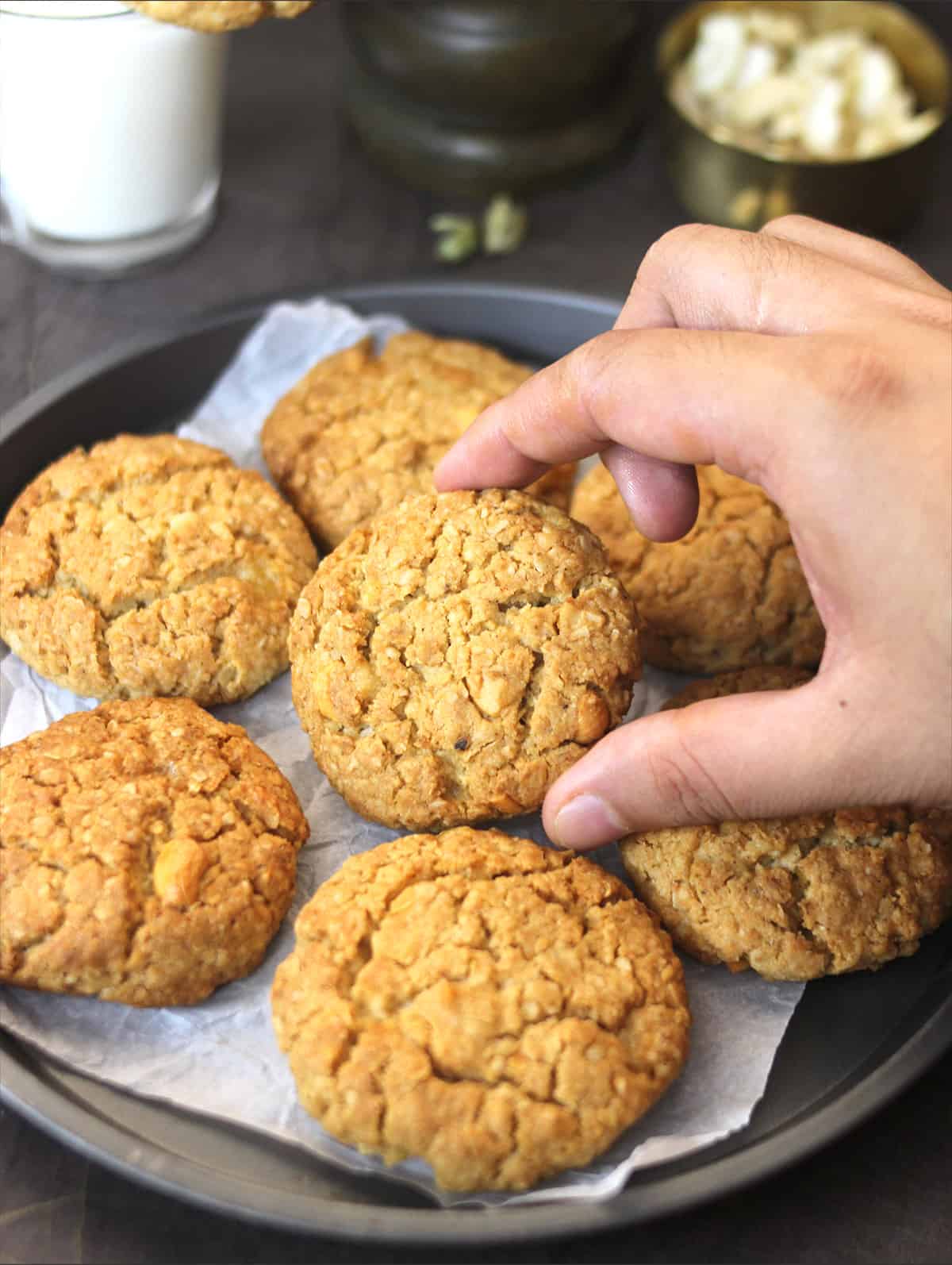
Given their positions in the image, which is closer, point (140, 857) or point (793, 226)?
point (140, 857)

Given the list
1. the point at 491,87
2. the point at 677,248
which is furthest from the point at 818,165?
the point at 677,248

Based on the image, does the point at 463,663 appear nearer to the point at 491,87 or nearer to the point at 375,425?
the point at 375,425

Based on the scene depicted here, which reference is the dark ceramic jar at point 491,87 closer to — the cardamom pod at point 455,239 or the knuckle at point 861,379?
the cardamom pod at point 455,239

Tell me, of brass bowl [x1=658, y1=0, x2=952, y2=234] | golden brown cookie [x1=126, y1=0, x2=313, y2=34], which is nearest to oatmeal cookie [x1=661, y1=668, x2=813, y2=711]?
brass bowl [x1=658, y1=0, x2=952, y2=234]

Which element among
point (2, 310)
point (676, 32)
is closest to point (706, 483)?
point (676, 32)

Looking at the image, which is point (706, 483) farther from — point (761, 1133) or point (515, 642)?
point (761, 1133)

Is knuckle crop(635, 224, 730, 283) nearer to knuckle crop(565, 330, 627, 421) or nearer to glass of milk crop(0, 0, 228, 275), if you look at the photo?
knuckle crop(565, 330, 627, 421)

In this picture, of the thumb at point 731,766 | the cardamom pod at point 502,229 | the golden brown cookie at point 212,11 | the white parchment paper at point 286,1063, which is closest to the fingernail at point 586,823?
the thumb at point 731,766
